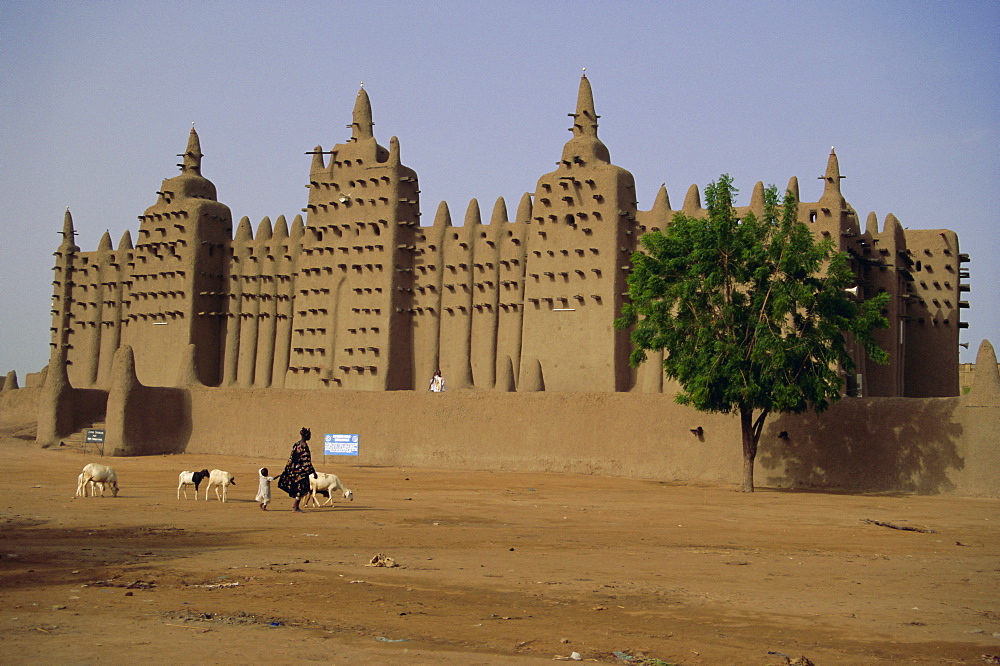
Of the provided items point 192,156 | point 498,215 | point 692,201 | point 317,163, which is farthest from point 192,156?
point 692,201

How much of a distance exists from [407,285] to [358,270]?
6.58 ft

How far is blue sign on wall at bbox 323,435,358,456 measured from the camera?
101 feet

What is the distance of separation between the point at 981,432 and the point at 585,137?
58.3 feet

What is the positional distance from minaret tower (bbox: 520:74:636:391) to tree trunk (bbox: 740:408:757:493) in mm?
9491

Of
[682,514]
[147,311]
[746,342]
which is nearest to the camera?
[682,514]

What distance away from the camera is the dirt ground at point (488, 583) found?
7.97 metres

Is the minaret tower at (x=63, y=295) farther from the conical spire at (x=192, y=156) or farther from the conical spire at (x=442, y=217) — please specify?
the conical spire at (x=442, y=217)

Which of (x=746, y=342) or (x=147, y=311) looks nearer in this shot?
(x=746, y=342)

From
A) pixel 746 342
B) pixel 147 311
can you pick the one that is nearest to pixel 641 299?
pixel 746 342

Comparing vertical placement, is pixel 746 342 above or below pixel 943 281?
below

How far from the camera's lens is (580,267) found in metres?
34.4

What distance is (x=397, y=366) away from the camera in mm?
38750

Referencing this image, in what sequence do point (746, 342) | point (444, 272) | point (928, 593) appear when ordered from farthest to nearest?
1. point (444, 272)
2. point (746, 342)
3. point (928, 593)

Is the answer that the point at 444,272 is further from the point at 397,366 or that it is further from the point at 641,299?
the point at 641,299
